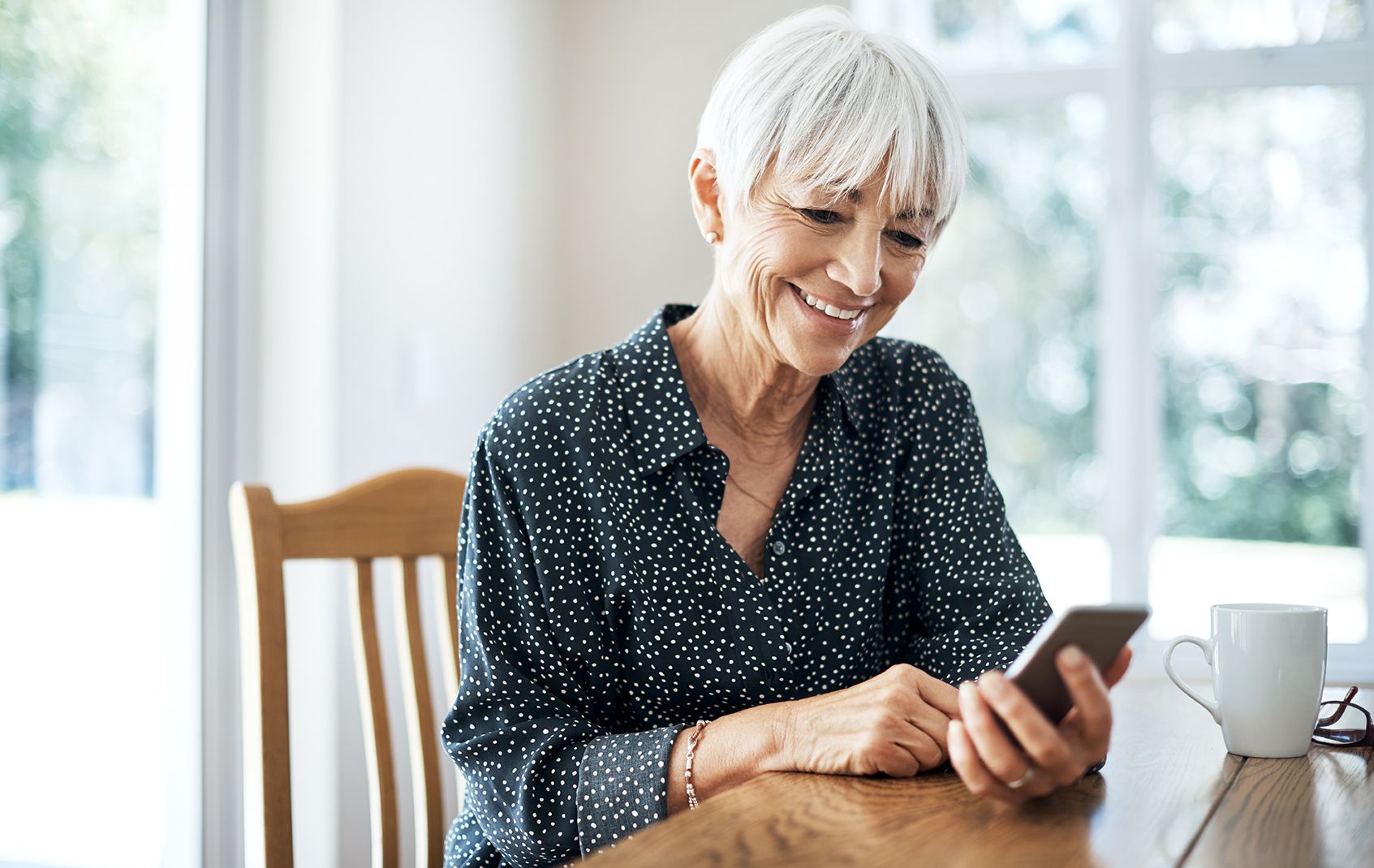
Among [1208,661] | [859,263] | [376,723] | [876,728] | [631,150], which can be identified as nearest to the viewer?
[876,728]

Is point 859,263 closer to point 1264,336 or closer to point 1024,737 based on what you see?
point 1024,737

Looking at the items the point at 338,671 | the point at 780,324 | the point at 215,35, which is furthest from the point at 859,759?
the point at 215,35

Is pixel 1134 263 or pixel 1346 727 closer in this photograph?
pixel 1346 727

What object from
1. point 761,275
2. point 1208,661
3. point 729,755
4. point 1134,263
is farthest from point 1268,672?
point 1134,263

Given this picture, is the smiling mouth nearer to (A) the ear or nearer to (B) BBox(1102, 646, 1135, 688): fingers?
(A) the ear

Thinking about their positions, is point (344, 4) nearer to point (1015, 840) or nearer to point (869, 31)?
point (869, 31)

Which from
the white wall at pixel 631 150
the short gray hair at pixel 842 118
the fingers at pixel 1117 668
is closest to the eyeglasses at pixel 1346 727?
the fingers at pixel 1117 668

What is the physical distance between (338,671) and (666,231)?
47.2 inches

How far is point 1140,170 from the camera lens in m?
2.55

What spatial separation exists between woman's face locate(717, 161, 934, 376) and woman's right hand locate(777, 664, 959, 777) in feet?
1.17

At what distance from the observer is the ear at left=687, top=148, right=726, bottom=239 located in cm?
121

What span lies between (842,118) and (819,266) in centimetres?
14

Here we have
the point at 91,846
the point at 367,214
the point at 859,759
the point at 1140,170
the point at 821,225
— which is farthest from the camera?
the point at 1140,170

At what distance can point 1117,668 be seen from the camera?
891 mm
